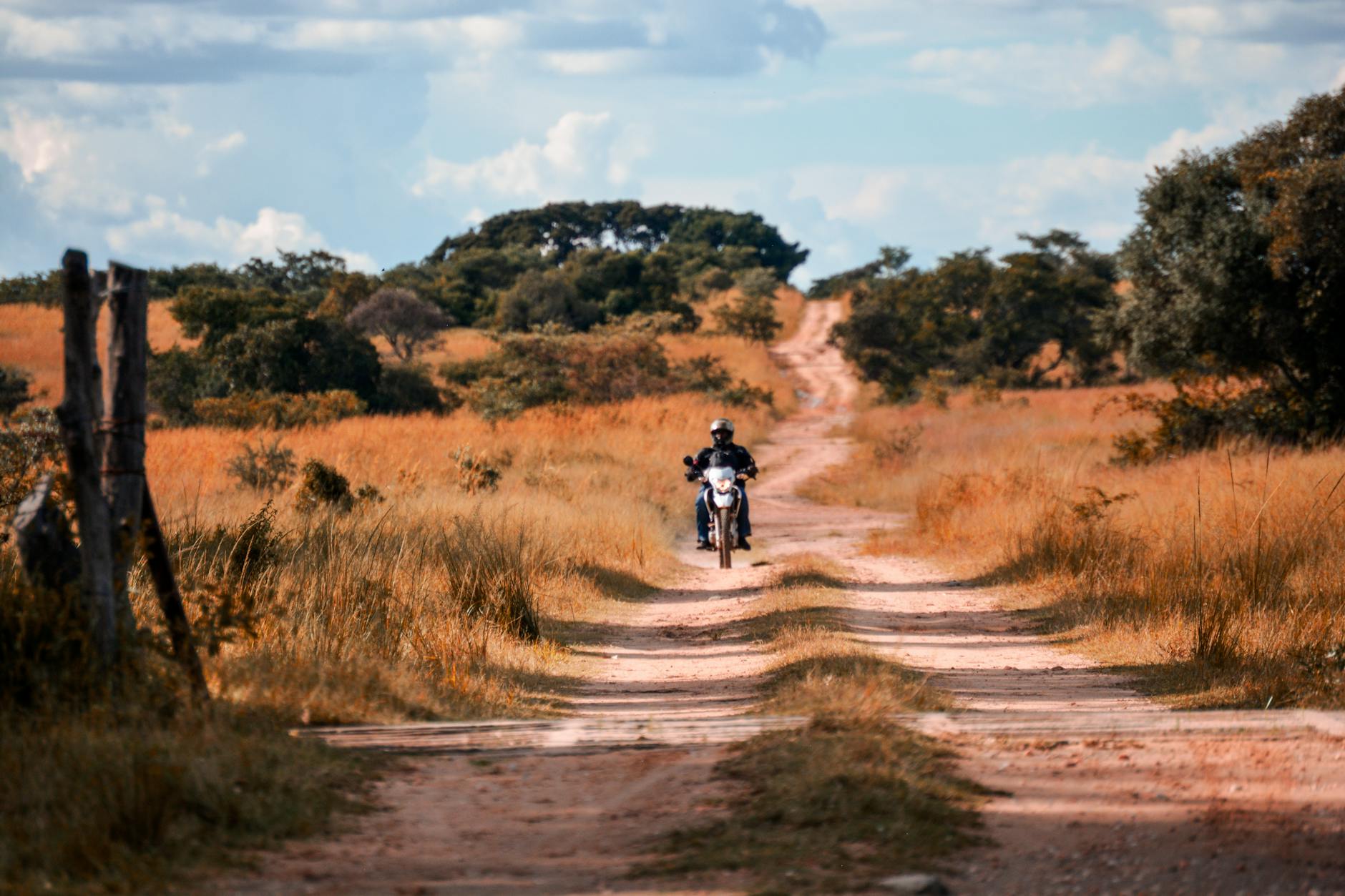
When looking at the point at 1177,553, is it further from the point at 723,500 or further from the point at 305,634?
the point at 305,634

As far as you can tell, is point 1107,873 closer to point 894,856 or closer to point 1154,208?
point 894,856

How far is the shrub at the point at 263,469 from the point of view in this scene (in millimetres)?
18000

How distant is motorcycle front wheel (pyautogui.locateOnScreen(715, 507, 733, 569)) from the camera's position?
14.4 meters

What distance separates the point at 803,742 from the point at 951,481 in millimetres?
14331

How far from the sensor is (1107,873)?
4477 mm

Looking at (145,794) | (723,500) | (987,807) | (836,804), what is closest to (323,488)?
(723,500)

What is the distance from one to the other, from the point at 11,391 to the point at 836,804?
109 feet

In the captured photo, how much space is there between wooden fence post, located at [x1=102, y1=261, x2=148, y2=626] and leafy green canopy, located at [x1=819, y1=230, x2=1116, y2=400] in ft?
137

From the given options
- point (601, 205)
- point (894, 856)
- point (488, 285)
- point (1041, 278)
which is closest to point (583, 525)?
point (894, 856)

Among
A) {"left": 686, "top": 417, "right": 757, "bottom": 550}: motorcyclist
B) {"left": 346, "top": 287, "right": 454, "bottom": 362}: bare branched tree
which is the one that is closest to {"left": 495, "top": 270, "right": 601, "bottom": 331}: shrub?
{"left": 346, "top": 287, "right": 454, "bottom": 362}: bare branched tree

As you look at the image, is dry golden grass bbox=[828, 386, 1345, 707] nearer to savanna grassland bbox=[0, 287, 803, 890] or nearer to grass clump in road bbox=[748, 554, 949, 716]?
grass clump in road bbox=[748, 554, 949, 716]

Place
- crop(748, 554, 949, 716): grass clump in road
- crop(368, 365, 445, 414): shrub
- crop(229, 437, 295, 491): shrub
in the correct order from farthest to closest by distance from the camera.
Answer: crop(368, 365, 445, 414): shrub
crop(229, 437, 295, 491): shrub
crop(748, 554, 949, 716): grass clump in road

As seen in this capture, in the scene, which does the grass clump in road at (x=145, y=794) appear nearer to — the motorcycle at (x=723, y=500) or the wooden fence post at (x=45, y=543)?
the wooden fence post at (x=45, y=543)

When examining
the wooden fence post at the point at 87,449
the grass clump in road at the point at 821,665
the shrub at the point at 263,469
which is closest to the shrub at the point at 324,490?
the shrub at the point at 263,469
